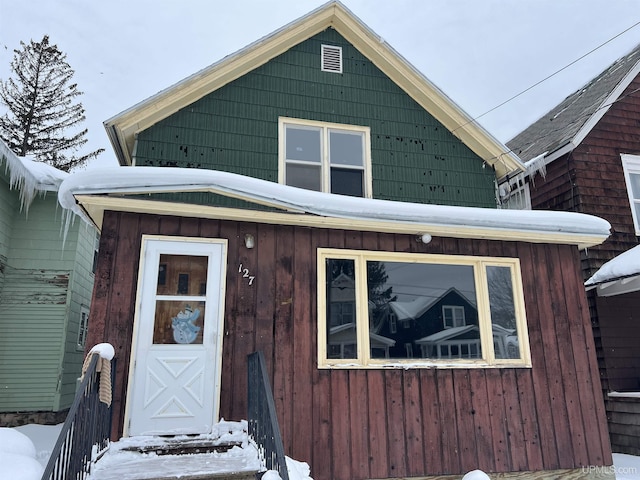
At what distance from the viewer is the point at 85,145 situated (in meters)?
21.2

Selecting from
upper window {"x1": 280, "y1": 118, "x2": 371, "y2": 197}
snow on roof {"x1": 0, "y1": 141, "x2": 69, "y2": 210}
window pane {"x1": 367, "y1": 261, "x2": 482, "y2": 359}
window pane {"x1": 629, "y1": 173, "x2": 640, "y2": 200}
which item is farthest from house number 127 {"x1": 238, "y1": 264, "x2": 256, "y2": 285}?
window pane {"x1": 629, "y1": 173, "x2": 640, "y2": 200}

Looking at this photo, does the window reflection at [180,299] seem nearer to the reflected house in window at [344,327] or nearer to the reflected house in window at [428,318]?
the reflected house in window at [344,327]

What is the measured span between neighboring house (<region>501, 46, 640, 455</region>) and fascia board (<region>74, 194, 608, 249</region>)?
2735mm

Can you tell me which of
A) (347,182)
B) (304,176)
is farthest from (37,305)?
(347,182)

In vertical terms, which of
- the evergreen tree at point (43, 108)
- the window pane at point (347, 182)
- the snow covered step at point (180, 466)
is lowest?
the snow covered step at point (180, 466)

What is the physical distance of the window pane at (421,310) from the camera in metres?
5.55

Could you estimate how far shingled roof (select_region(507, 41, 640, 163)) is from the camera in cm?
930

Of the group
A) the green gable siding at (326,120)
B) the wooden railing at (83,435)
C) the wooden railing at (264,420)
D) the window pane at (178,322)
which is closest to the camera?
the wooden railing at (83,435)

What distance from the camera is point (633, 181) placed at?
31.3 feet

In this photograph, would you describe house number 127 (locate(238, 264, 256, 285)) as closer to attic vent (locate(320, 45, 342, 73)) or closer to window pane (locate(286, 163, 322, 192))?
window pane (locate(286, 163, 322, 192))

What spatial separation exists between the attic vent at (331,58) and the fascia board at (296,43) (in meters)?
0.31

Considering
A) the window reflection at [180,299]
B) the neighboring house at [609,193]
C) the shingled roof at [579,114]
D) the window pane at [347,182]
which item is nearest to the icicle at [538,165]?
the neighboring house at [609,193]

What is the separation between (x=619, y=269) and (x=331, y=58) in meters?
5.82

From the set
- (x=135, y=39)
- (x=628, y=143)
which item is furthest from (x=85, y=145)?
(x=135, y=39)
